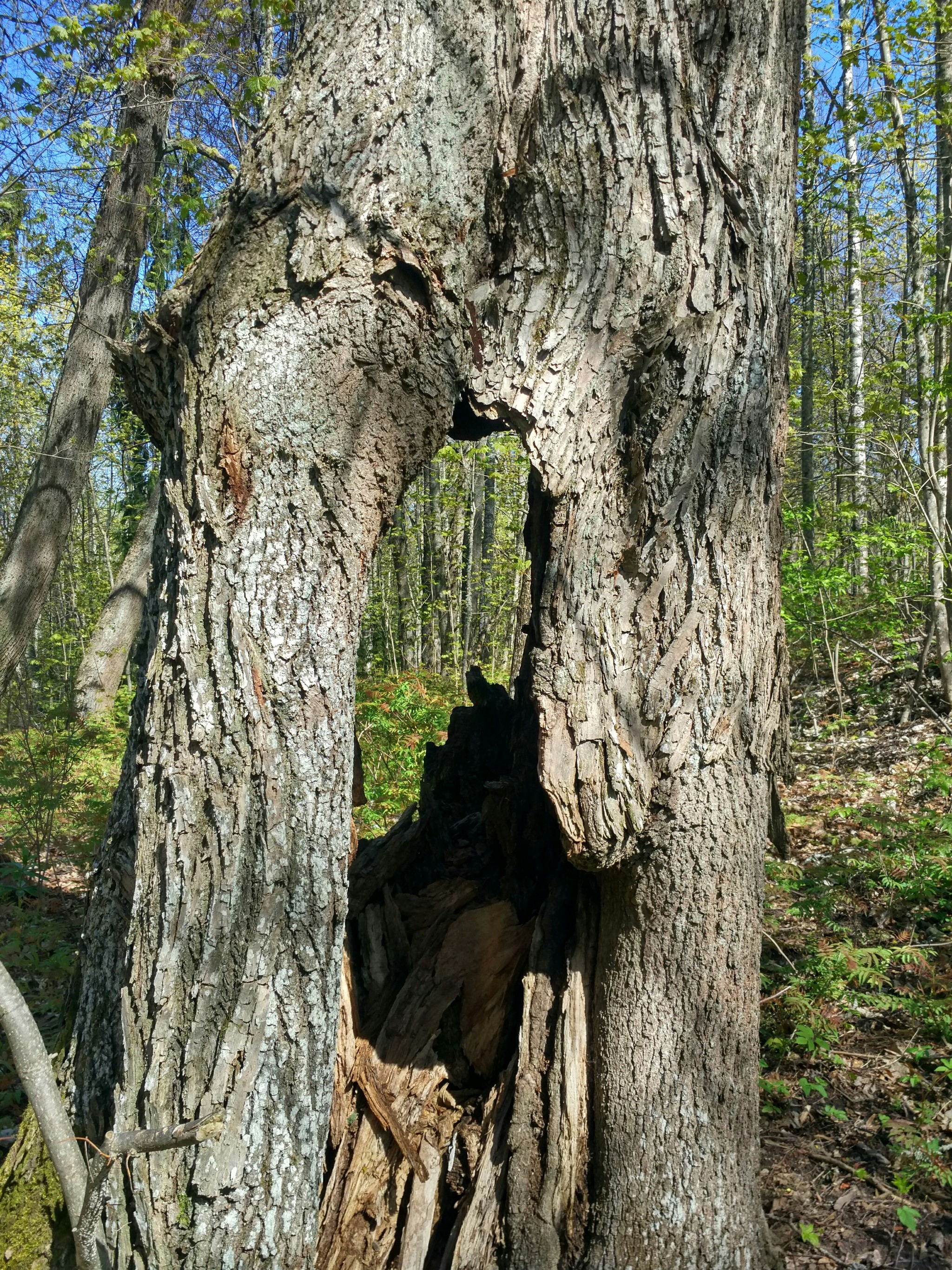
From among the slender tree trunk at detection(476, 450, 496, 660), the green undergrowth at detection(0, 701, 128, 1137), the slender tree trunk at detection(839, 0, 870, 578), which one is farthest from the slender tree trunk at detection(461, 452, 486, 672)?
the green undergrowth at detection(0, 701, 128, 1137)

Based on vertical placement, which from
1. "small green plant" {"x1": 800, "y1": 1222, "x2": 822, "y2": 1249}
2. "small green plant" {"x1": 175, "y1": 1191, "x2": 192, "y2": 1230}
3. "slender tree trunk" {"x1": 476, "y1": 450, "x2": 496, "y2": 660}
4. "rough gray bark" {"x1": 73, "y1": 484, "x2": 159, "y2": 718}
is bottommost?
"small green plant" {"x1": 800, "y1": 1222, "x2": 822, "y2": 1249}

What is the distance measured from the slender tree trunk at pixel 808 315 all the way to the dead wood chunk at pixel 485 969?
3.56m

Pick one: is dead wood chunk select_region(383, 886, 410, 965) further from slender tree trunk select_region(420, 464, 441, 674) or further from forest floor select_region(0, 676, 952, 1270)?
slender tree trunk select_region(420, 464, 441, 674)

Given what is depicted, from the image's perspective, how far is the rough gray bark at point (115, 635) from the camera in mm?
11484

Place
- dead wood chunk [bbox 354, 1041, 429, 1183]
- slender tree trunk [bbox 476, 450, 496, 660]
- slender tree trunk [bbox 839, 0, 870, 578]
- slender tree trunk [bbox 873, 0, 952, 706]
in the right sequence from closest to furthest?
dead wood chunk [bbox 354, 1041, 429, 1183] → slender tree trunk [bbox 873, 0, 952, 706] → slender tree trunk [bbox 839, 0, 870, 578] → slender tree trunk [bbox 476, 450, 496, 660]

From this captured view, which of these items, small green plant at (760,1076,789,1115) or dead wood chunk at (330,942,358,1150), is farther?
small green plant at (760,1076,789,1115)

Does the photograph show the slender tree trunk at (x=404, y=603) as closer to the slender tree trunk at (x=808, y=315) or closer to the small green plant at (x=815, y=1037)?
the slender tree trunk at (x=808, y=315)

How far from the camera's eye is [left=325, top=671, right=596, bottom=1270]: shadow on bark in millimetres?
2742

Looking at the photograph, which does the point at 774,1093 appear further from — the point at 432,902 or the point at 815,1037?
the point at 432,902

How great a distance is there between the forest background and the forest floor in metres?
0.02

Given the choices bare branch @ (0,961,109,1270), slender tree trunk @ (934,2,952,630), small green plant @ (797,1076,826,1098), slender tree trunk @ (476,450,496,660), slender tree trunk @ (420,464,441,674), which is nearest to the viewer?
bare branch @ (0,961,109,1270)

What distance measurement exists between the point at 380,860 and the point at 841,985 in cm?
234

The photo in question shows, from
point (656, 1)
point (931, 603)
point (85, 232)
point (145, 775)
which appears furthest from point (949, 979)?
point (85, 232)

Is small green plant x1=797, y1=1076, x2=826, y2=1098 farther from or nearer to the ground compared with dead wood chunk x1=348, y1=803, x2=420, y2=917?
nearer to the ground
